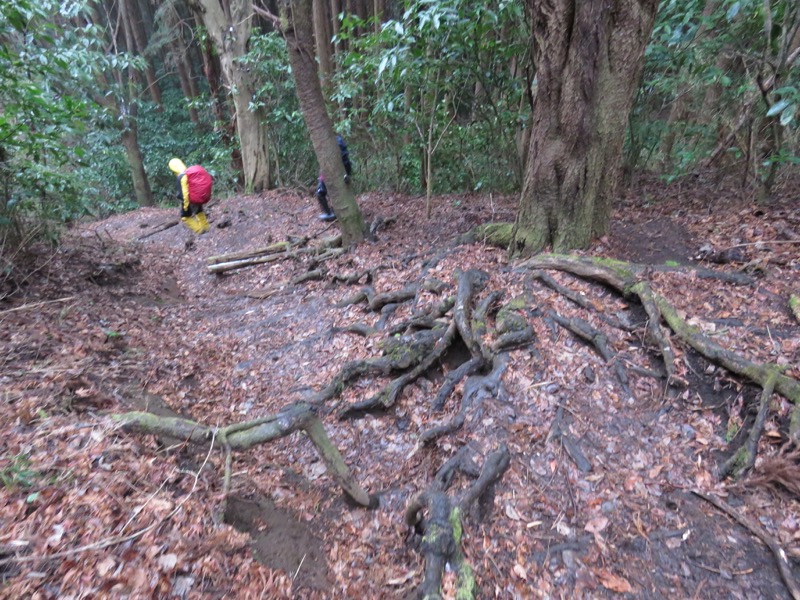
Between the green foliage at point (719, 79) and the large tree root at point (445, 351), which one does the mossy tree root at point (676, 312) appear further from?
the green foliage at point (719, 79)

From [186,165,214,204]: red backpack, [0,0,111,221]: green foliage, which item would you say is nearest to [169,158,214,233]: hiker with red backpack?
[186,165,214,204]: red backpack

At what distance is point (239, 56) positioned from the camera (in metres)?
12.5

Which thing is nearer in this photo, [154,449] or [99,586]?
[99,586]

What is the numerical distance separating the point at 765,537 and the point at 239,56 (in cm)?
1450

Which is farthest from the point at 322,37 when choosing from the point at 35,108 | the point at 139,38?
the point at 139,38

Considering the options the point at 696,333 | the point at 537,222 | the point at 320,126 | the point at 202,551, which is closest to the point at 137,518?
the point at 202,551

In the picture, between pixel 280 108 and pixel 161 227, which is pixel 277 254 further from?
pixel 280 108

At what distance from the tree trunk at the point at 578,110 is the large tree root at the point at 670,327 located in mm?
469

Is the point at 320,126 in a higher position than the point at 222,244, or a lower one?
higher

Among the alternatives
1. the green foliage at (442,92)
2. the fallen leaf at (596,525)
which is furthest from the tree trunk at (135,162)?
the fallen leaf at (596,525)

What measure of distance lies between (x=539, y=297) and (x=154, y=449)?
Result: 362 cm

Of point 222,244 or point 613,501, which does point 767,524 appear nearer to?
point 613,501

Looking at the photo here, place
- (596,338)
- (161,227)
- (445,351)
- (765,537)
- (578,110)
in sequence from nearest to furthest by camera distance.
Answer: (765,537) → (596,338) → (445,351) → (578,110) → (161,227)

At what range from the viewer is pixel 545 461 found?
3193 millimetres
